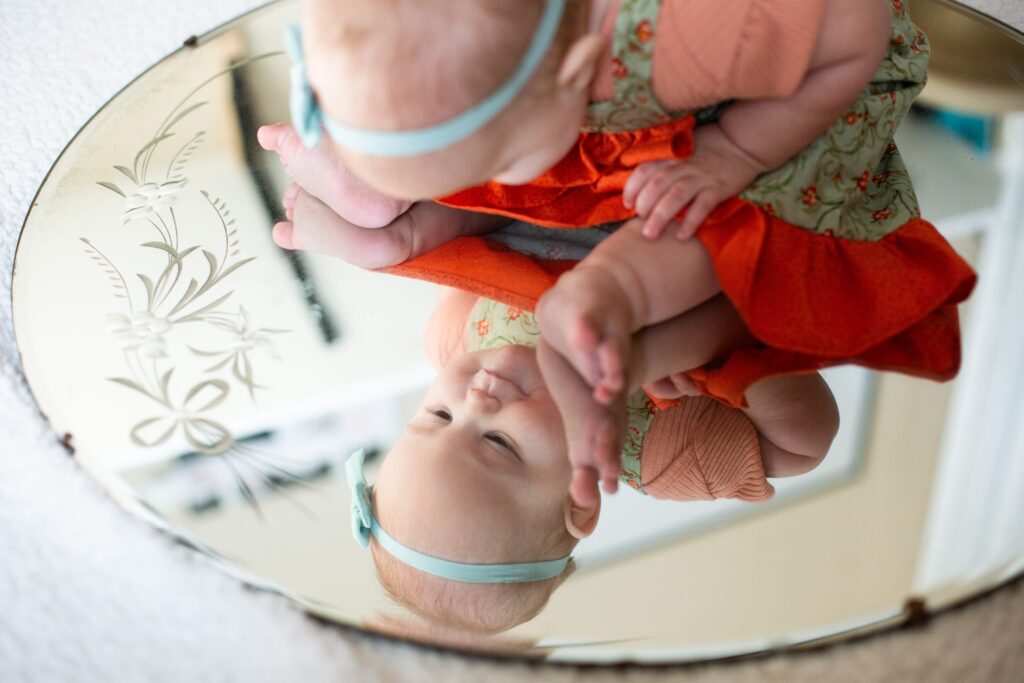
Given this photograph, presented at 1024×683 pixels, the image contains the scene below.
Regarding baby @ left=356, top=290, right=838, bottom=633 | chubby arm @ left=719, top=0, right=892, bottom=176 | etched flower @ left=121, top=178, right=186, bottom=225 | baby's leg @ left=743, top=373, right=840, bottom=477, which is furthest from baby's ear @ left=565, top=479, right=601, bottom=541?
etched flower @ left=121, top=178, right=186, bottom=225

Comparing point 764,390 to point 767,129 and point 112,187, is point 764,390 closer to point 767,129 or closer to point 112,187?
point 767,129

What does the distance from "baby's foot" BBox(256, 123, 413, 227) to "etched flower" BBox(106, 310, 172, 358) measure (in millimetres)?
142

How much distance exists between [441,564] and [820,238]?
29cm

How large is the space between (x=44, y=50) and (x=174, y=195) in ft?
1.12

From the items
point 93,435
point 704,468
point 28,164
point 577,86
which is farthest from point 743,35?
point 28,164

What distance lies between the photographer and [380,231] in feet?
2.34

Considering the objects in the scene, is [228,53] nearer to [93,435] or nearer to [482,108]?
[93,435]

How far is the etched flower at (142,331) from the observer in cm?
72

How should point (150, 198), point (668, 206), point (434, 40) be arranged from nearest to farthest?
point (434, 40), point (668, 206), point (150, 198)

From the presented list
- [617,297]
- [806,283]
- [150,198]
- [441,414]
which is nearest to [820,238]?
[806,283]

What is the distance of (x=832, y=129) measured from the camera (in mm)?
599

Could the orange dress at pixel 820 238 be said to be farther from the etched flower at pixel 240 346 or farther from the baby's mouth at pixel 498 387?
the etched flower at pixel 240 346

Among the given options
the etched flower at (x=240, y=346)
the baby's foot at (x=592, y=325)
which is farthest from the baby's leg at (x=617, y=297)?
the etched flower at (x=240, y=346)

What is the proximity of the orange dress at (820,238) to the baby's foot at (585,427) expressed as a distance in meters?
0.09
